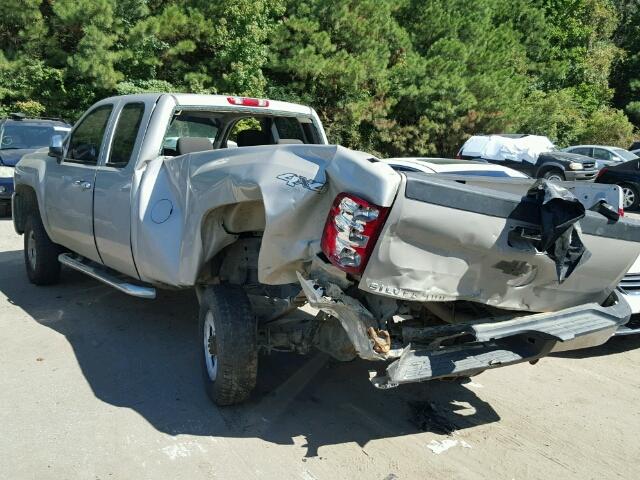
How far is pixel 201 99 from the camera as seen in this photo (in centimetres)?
527

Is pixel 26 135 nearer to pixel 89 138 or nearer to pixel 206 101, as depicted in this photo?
pixel 89 138

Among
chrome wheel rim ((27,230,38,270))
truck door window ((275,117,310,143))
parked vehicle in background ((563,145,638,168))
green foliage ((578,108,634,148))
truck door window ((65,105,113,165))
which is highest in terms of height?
truck door window ((275,117,310,143))

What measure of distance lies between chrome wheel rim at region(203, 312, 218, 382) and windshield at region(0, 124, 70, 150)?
9.73 meters

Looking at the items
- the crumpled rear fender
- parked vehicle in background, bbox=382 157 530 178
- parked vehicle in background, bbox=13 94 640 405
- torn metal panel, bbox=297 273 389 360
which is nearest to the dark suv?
parked vehicle in background, bbox=382 157 530 178

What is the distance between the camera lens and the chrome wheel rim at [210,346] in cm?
423

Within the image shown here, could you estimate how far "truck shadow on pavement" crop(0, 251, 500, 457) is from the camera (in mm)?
3969

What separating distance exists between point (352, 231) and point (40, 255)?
4.84 m

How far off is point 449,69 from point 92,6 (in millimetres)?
12521

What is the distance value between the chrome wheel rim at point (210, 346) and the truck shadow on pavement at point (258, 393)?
0.23m

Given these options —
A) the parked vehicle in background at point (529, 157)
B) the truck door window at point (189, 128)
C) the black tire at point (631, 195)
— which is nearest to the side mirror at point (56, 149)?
the truck door window at point (189, 128)

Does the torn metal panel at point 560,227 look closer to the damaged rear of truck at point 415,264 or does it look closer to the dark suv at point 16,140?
the damaged rear of truck at point 415,264

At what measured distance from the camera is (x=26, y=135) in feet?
42.1

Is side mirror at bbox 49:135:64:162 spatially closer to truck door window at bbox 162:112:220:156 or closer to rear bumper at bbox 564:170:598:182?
truck door window at bbox 162:112:220:156

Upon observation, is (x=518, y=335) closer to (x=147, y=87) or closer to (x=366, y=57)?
(x=147, y=87)
